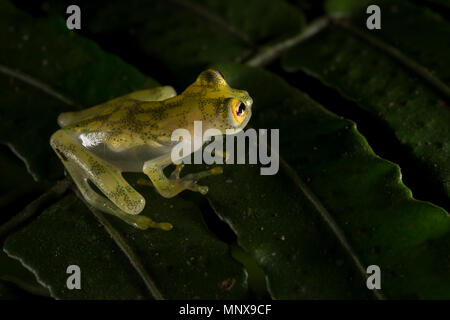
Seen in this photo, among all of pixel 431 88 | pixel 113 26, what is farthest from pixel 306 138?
pixel 113 26

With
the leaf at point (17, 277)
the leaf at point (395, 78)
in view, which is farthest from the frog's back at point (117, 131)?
the leaf at point (395, 78)

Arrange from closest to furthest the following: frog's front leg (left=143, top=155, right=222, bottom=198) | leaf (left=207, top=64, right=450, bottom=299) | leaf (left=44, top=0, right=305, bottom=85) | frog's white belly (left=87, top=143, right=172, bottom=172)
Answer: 1. leaf (left=207, top=64, right=450, bottom=299)
2. frog's front leg (left=143, top=155, right=222, bottom=198)
3. frog's white belly (left=87, top=143, right=172, bottom=172)
4. leaf (left=44, top=0, right=305, bottom=85)

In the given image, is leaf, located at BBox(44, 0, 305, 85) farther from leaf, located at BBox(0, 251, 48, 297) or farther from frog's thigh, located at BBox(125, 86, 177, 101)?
leaf, located at BBox(0, 251, 48, 297)

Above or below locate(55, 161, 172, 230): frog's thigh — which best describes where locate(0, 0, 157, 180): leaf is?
above

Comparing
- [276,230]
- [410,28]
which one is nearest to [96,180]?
[276,230]

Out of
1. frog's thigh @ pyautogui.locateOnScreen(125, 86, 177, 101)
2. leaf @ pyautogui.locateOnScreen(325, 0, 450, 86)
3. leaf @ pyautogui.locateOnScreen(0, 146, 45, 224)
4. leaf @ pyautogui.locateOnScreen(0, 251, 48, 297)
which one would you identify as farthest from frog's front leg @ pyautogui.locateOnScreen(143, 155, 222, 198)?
leaf @ pyautogui.locateOnScreen(325, 0, 450, 86)
